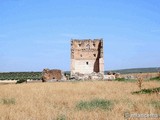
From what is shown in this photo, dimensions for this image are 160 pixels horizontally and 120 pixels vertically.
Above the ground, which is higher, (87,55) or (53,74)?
(87,55)

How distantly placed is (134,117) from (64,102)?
16.3ft

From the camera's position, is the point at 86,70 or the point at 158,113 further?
the point at 86,70

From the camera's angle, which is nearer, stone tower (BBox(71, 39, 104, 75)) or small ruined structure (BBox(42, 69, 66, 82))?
small ruined structure (BBox(42, 69, 66, 82))

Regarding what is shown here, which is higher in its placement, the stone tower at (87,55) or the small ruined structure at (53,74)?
the stone tower at (87,55)

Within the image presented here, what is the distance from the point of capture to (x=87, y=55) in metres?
50.9

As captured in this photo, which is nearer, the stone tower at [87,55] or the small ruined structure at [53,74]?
the small ruined structure at [53,74]

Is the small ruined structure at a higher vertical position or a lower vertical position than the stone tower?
lower

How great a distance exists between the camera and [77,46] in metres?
51.3

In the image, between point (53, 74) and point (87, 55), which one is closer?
point (53, 74)

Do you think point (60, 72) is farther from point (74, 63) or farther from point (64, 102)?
point (64, 102)

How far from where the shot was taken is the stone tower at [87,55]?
5050 centimetres

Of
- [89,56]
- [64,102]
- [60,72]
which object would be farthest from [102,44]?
[64,102]

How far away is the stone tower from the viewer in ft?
166

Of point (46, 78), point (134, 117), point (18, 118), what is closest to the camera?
point (134, 117)
